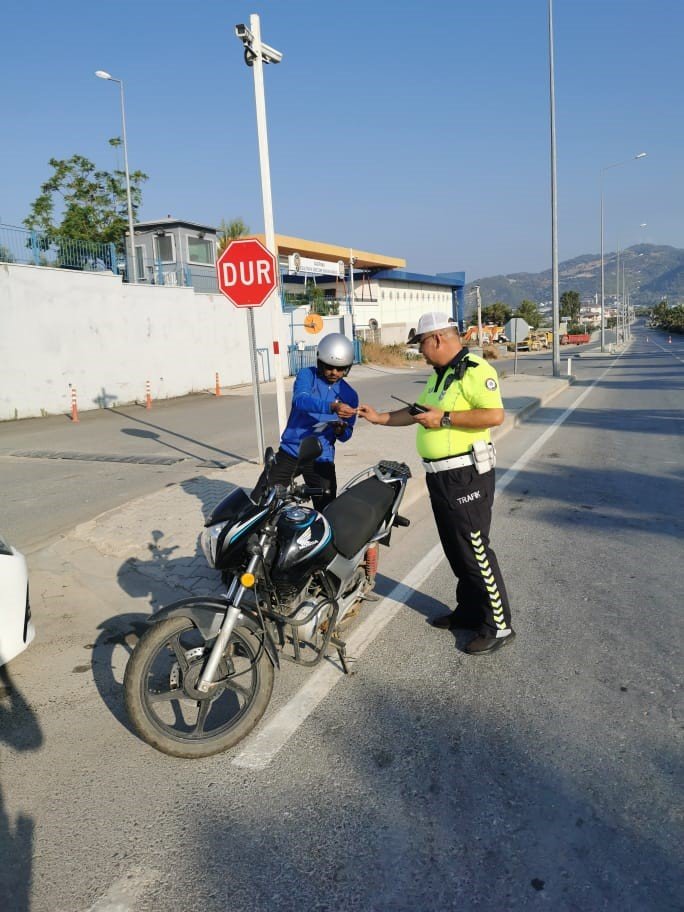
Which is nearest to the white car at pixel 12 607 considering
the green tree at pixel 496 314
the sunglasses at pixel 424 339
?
the sunglasses at pixel 424 339

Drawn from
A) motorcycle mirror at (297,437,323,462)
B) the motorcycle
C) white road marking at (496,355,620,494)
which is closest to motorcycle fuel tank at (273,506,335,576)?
the motorcycle

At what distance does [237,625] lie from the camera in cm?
304

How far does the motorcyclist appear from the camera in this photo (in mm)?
4316

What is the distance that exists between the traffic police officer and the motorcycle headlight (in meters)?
1.15

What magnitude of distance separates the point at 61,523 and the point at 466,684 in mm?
4973

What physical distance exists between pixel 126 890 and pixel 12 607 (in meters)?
1.82

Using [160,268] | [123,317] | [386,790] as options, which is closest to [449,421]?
[386,790]

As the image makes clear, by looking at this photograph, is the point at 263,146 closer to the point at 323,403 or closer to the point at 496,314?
the point at 323,403

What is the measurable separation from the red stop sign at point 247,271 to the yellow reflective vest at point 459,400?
4366 millimetres

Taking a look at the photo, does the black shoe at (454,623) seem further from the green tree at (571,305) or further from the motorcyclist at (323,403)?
the green tree at (571,305)

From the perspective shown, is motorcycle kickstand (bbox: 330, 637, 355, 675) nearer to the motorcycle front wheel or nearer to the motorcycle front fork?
the motorcycle front wheel

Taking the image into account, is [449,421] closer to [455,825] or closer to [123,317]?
[455,825]

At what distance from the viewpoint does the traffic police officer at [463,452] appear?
3.71 meters

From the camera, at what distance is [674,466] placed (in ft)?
30.3
